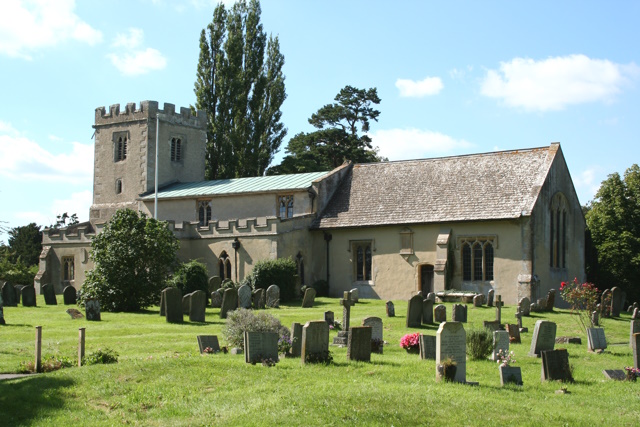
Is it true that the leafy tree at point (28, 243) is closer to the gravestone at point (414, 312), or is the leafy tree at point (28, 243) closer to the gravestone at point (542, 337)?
the gravestone at point (414, 312)

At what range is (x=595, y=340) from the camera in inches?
817

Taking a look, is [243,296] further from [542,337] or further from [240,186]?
[240,186]

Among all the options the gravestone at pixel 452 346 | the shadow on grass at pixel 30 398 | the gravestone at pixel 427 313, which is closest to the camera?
the shadow on grass at pixel 30 398

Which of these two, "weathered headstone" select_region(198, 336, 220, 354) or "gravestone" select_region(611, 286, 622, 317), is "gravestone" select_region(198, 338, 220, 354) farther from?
"gravestone" select_region(611, 286, 622, 317)

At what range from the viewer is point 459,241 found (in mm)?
39344

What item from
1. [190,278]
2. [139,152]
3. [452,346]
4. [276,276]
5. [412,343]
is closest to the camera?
[452,346]

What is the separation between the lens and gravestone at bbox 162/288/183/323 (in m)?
27.1

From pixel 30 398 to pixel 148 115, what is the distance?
126ft

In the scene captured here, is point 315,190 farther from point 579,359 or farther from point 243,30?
point 579,359

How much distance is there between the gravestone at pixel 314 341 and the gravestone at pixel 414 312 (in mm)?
9591

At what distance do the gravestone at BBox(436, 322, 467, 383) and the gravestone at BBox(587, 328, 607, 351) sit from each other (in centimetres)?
718

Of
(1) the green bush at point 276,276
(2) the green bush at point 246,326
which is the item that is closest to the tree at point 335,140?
(1) the green bush at point 276,276

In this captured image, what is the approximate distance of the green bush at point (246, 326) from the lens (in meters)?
18.9

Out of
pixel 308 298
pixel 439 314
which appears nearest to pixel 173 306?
pixel 308 298
